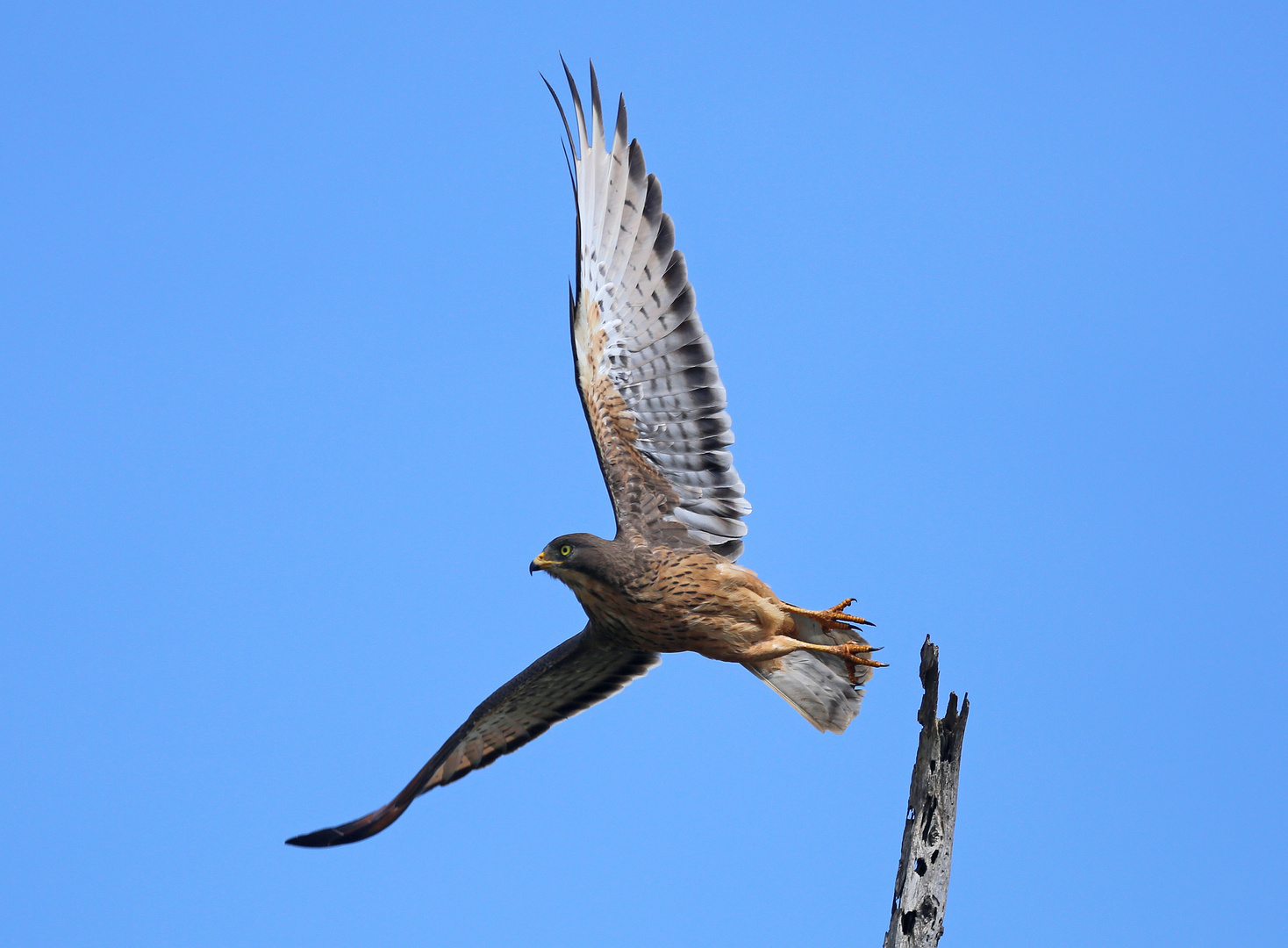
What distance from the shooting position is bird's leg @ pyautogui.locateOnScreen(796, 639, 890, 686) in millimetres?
6234

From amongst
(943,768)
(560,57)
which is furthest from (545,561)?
(560,57)

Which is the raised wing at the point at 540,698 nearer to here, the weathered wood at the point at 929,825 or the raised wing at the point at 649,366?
the raised wing at the point at 649,366

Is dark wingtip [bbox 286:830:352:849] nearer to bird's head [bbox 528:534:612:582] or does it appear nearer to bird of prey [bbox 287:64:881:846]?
bird of prey [bbox 287:64:881:846]

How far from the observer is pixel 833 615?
20.7 ft

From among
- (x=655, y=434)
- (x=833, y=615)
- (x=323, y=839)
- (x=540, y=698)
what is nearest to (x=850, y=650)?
(x=833, y=615)

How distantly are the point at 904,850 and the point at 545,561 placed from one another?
240 centimetres

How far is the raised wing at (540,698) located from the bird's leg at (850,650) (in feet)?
3.97

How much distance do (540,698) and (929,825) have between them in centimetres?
265

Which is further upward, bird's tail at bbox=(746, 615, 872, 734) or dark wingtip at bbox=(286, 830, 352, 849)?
bird's tail at bbox=(746, 615, 872, 734)

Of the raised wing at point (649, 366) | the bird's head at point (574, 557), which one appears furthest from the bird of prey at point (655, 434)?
the bird's head at point (574, 557)

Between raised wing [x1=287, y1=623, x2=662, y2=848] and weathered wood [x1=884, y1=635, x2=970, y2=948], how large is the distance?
1.96m

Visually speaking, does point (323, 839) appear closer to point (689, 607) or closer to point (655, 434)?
point (689, 607)

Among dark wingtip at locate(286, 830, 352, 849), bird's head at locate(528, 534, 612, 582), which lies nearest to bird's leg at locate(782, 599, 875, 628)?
bird's head at locate(528, 534, 612, 582)

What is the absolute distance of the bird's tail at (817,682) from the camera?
6594 mm
